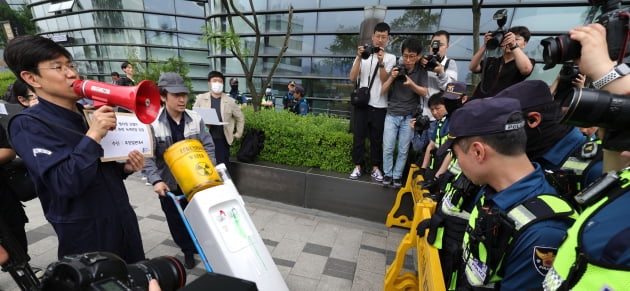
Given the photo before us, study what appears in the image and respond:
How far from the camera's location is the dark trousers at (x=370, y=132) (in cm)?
388

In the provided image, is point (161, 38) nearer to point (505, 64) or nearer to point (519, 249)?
point (505, 64)

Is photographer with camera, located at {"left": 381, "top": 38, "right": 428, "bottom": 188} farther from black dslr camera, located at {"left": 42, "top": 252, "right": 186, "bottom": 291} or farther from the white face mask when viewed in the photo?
black dslr camera, located at {"left": 42, "top": 252, "right": 186, "bottom": 291}

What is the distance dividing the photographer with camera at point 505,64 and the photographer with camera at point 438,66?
0.39 meters

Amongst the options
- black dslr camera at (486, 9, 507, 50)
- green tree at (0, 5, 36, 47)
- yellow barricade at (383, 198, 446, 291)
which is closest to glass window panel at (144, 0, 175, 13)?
green tree at (0, 5, 36, 47)

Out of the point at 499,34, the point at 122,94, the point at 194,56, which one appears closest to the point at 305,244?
the point at 122,94

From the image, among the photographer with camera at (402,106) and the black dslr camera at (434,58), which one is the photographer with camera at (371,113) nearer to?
the photographer with camera at (402,106)

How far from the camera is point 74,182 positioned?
1.37 m

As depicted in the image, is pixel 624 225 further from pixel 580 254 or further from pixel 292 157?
pixel 292 157

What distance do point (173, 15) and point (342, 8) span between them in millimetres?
11718

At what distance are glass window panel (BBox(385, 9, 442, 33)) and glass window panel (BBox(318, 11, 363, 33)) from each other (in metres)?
1.18

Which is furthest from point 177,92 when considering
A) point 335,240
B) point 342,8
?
point 342,8

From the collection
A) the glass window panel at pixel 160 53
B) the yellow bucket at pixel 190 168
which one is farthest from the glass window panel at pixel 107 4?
the yellow bucket at pixel 190 168

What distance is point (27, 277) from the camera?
1.83m

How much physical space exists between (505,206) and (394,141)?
2596 mm
